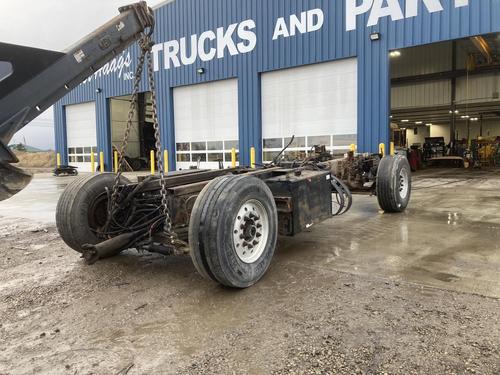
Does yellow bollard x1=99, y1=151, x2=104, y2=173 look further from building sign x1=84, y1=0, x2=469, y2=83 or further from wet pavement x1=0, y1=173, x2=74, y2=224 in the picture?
wet pavement x1=0, y1=173, x2=74, y2=224

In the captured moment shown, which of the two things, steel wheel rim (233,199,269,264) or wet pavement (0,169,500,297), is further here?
wet pavement (0,169,500,297)

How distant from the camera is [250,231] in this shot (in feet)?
12.1

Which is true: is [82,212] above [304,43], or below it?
below

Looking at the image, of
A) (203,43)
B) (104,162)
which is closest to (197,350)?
(203,43)

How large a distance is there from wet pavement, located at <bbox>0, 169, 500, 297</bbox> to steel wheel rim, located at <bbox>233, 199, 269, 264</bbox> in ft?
2.32

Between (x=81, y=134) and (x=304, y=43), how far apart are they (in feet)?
48.9

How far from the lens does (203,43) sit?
57.6 ft

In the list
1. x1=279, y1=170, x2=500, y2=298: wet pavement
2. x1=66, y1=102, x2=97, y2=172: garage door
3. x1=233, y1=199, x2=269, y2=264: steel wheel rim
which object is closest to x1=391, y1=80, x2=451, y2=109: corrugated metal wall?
x1=66, y1=102, x2=97, y2=172: garage door

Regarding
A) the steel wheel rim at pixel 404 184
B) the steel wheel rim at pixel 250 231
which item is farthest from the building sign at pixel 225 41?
the steel wheel rim at pixel 250 231

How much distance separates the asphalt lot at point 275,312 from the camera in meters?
2.44

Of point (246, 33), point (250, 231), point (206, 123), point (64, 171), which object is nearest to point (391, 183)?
point (250, 231)

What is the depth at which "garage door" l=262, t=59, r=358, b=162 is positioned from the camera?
14.5 meters

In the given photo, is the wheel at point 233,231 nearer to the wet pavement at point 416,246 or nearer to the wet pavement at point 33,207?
the wet pavement at point 416,246

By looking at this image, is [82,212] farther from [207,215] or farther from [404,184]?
[404,184]
